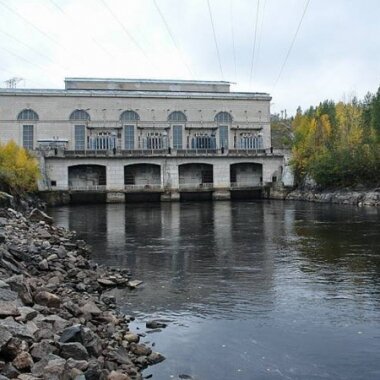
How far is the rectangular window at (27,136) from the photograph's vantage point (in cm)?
8256

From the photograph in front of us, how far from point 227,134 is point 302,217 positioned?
154 feet

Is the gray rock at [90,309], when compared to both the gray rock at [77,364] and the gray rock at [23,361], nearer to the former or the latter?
the gray rock at [77,364]

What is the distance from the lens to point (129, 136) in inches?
3332

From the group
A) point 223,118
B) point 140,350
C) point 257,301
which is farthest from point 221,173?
point 140,350

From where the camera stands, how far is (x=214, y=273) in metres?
19.2

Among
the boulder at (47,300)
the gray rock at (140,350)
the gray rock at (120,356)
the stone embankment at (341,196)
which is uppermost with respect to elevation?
the stone embankment at (341,196)

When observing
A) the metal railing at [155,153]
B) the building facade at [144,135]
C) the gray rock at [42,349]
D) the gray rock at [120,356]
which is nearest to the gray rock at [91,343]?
the gray rock at [120,356]

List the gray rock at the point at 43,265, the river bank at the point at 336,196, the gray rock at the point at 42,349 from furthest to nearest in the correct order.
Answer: the river bank at the point at 336,196
the gray rock at the point at 43,265
the gray rock at the point at 42,349

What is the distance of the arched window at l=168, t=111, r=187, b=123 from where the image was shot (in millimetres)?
86875

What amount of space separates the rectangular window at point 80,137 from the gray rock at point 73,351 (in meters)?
76.7

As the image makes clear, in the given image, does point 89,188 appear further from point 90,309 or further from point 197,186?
point 90,309

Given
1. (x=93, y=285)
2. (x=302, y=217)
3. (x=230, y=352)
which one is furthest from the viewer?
(x=302, y=217)

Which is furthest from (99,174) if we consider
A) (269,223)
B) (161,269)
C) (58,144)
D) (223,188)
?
(161,269)

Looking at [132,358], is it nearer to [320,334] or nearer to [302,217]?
[320,334]
